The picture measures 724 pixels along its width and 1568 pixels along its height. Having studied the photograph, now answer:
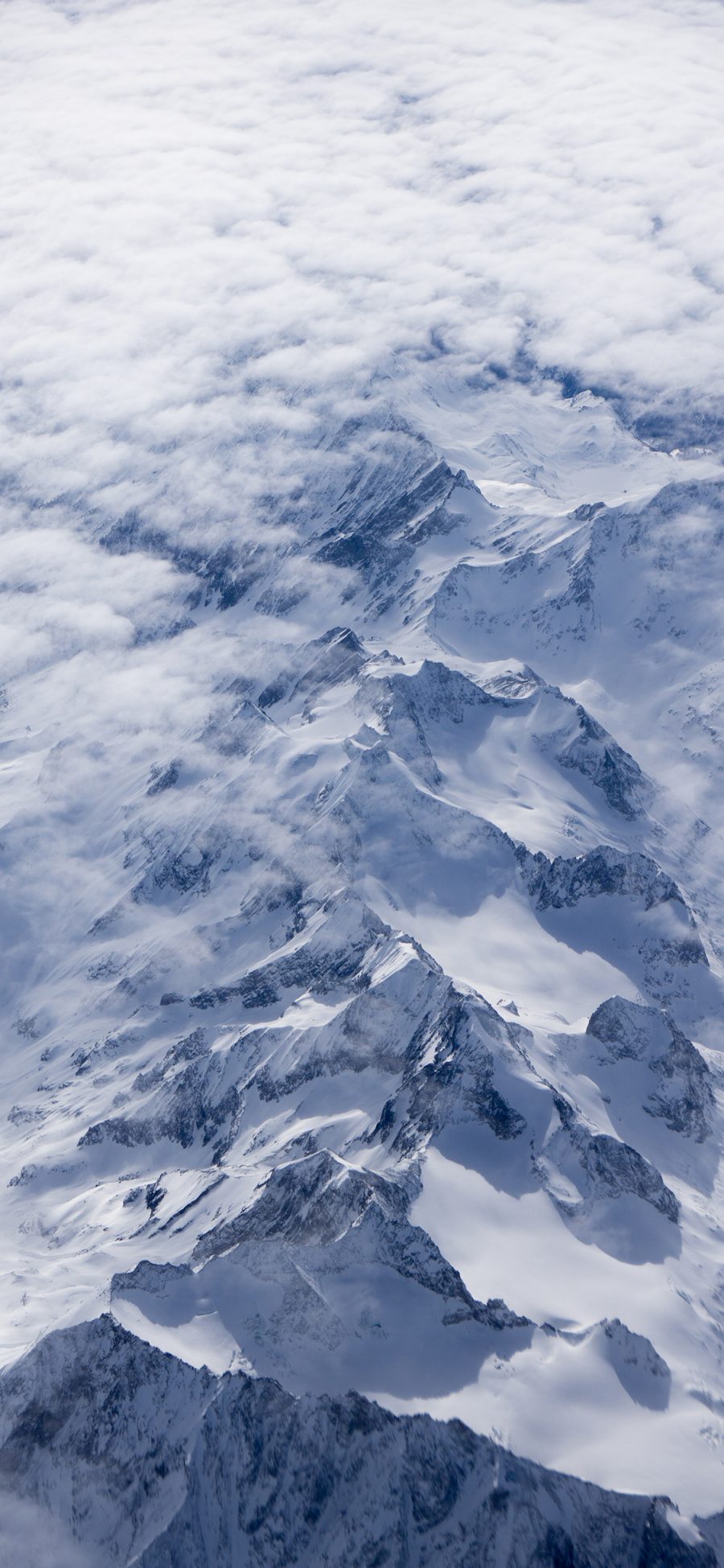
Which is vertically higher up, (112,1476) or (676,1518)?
(676,1518)

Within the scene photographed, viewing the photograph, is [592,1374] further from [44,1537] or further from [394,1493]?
[44,1537]

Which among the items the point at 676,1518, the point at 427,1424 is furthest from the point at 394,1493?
the point at 676,1518

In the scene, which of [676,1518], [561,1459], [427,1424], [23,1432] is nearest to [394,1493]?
[427,1424]

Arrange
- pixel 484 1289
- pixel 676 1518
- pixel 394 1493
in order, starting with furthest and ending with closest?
pixel 484 1289 < pixel 394 1493 < pixel 676 1518

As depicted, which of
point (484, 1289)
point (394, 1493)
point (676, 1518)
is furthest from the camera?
point (484, 1289)

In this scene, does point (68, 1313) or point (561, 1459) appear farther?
point (68, 1313)

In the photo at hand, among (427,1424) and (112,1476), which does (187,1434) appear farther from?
(427,1424)
